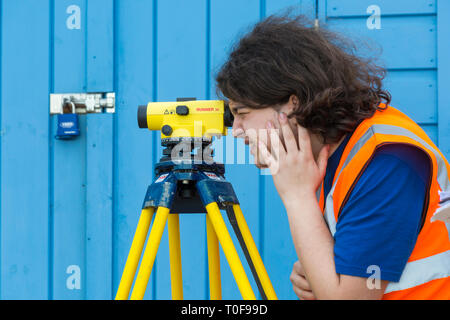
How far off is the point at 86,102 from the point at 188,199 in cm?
101

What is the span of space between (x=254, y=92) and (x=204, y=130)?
0.26 meters

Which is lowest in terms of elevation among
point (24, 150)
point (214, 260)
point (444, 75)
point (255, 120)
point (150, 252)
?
point (214, 260)

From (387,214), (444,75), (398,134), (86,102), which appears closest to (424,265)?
(387,214)

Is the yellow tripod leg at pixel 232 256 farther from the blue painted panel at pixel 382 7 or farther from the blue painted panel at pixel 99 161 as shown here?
the blue painted panel at pixel 382 7

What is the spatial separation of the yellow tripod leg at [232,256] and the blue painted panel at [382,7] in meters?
1.30

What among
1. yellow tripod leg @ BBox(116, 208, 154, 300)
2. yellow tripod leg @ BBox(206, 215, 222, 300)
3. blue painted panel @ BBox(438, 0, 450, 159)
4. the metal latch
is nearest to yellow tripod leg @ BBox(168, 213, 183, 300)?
yellow tripod leg @ BBox(206, 215, 222, 300)

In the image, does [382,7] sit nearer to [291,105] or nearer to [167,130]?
[291,105]

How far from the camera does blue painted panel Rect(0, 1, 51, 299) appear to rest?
2.22 metres

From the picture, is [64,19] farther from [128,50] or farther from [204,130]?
[204,130]

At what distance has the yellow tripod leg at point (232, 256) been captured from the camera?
1229 mm

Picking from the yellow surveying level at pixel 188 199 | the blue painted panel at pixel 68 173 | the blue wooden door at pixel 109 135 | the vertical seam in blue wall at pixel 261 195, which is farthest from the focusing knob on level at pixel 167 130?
the blue painted panel at pixel 68 173

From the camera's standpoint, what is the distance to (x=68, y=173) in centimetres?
222

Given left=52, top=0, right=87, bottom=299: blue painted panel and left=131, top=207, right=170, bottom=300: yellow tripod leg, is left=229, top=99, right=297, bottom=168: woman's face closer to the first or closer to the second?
left=131, top=207, right=170, bottom=300: yellow tripod leg
